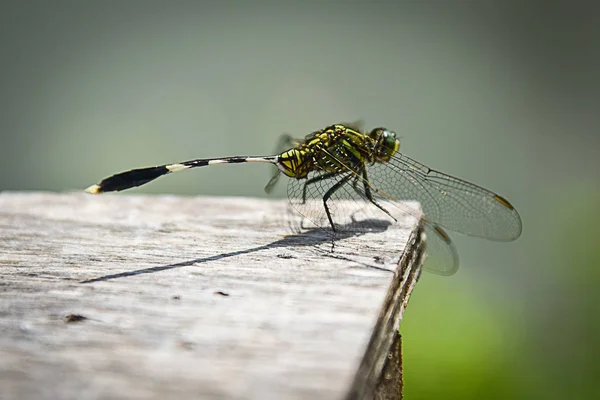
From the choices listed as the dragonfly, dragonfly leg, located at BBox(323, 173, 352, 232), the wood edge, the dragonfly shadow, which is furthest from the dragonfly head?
the wood edge

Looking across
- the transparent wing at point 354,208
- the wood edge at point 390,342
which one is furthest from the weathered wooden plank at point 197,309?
the transparent wing at point 354,208

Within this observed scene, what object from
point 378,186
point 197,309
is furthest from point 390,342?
point 378,186

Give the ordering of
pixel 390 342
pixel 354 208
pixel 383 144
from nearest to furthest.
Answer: pixel 390 342 → pixel 354 208 → pixel 383 144

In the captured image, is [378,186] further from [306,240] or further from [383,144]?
[306,240]

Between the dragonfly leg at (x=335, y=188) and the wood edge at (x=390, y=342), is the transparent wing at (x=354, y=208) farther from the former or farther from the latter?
the wood edge at (x=390, y=342)

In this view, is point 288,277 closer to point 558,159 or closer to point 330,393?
point 330,393

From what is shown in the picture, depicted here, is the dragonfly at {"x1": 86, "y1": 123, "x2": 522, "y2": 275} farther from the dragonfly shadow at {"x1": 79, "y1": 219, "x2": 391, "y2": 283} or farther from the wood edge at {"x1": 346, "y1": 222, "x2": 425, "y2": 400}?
the wood edge at {"x1": 346, "y1": 222, "x2": 425, "y2": 400}
